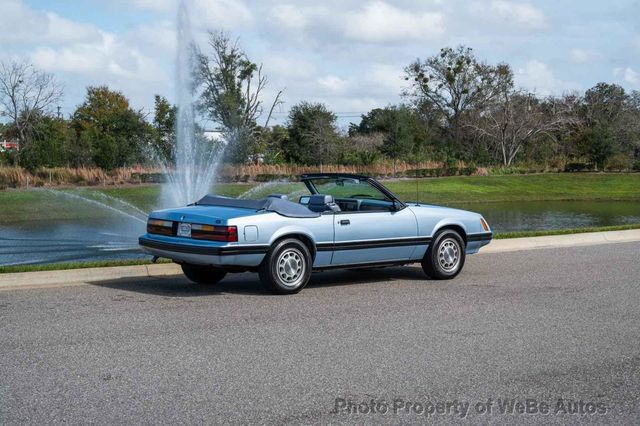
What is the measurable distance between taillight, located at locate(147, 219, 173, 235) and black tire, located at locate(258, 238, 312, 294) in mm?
1227

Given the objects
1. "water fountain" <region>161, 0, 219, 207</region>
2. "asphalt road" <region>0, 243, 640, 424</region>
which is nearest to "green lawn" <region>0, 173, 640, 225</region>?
"water fountain" <region>161, 0, 219, 207</region>

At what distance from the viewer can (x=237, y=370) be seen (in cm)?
652

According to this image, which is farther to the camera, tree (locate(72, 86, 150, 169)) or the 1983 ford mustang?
tree (locate(72, 86, 150, 169))

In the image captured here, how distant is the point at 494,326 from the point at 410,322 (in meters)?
0.83

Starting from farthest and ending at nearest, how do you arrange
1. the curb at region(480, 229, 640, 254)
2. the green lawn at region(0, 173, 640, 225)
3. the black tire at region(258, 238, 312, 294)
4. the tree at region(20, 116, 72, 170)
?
the tree at region(20, 116, 72, 170) → the green lawn at region(0, 173, 640, 225) → the curb at region(480, 229, 640, 254) → the black tire at region(258, 238, 312, 294)

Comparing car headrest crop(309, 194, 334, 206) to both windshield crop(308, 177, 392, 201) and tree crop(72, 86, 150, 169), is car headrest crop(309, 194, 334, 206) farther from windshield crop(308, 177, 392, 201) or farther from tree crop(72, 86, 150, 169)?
tree crop(72, 86, 150, 169)

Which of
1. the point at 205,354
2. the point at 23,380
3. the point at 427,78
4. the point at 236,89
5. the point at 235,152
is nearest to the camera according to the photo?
the point at 23,380

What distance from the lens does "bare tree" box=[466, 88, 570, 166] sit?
51344 millimetres

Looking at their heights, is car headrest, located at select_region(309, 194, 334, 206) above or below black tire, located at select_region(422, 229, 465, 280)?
above

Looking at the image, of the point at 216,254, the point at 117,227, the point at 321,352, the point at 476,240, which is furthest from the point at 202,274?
the point at 117,227

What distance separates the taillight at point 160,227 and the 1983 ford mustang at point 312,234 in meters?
0.01

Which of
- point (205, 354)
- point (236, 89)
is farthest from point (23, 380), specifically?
point (236, 89)

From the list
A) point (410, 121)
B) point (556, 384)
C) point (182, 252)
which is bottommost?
point (556, 384)

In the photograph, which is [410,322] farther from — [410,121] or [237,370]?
[410,121]
